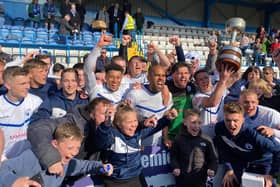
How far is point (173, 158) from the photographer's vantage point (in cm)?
368

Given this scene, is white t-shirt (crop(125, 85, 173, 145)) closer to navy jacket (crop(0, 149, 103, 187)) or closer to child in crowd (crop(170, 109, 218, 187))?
child in crowd (crop(170, 109, 218, 187))

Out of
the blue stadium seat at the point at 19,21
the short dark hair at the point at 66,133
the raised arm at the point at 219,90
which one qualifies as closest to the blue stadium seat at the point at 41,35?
the blue stadium seat at the point at 19,21

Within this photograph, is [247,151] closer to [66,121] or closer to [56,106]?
[66,121]

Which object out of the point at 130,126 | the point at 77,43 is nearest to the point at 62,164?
the point at 130,126

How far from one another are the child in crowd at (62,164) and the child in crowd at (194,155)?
905mm

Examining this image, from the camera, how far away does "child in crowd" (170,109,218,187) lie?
3566mm

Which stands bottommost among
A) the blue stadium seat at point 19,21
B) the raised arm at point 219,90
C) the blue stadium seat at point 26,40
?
the raised arm at point 219,90

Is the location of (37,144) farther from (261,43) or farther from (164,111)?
(261,43)

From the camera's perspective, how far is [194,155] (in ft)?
11.7

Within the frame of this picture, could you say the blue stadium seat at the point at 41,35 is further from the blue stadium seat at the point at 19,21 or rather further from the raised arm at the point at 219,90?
the raised arm at the point at 219,90

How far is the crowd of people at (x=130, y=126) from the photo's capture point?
2.79 m

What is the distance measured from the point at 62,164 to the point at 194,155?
1.46 m

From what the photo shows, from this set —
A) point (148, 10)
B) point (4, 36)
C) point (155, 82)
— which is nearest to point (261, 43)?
point (148, 10)

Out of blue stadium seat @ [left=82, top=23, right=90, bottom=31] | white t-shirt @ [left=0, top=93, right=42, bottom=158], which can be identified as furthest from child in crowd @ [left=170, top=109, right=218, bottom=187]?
blue stadium seat @ [left=82, top=23, right=90, bottom=31]
